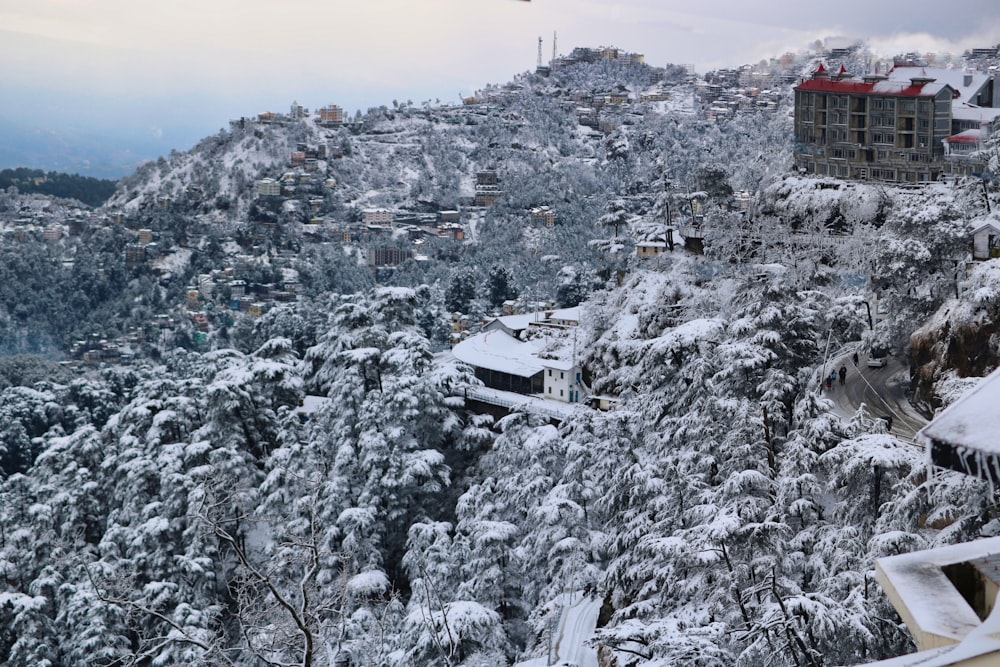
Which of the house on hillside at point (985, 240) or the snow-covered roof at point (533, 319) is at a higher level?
the house on hillside at point (985, 240)

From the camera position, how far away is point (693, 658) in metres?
7.64

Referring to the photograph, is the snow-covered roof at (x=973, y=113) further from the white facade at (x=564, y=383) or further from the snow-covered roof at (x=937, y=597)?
the snow-covered roof at (x=937, y=597)

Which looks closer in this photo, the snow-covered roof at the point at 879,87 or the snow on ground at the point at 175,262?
the snow-covered roof at the point at 879,87

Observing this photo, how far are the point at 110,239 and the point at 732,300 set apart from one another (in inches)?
2625

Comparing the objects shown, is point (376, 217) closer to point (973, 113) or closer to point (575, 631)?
point (973, 113)

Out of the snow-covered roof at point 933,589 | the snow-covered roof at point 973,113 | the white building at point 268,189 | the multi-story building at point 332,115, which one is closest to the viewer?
the snow-covered roof at point 933,589

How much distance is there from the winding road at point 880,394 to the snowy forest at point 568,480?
0.32 meters

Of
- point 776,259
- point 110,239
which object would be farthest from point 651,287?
point 110,239

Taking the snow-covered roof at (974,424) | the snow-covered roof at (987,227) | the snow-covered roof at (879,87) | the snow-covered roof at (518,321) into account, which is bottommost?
the snow-covered roof at (518,321)

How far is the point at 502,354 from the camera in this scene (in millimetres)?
25312

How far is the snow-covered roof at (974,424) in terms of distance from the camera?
2.59 m

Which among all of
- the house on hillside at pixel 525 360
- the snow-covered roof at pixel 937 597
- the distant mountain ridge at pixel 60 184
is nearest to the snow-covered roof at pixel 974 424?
the snow-covered roof at pixel 937 597

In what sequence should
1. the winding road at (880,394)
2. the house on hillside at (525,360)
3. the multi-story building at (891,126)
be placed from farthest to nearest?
the multi-story building at (891,126), the house on hillside at (525,360), the winding road at (880,394)

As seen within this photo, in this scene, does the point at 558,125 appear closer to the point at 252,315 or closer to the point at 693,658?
the point at 252,315
